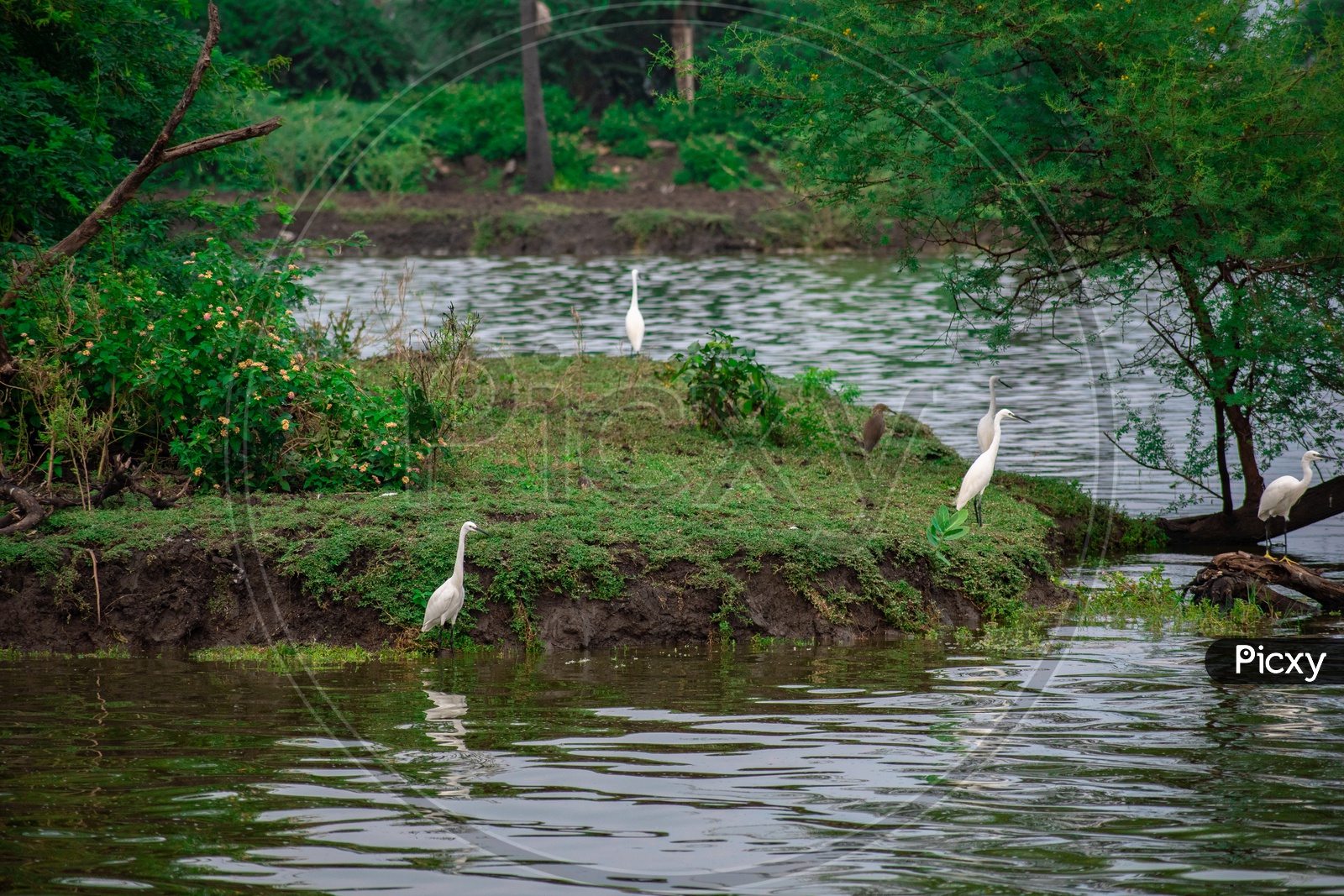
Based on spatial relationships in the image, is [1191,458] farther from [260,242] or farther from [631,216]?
[631,216]

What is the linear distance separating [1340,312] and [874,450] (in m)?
4.54

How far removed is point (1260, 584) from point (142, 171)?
9.17m

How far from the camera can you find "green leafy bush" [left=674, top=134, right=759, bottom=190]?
4978 cm

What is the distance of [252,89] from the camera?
14477 mm

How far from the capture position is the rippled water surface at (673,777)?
5.68m

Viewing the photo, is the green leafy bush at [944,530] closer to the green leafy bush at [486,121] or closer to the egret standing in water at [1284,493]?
the egret standing in water at [1284,493]

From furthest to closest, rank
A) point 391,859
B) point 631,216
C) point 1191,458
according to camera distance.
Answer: point 631,216 → point 1191,458 → point 391,859

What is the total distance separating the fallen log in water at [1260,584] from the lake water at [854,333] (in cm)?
133

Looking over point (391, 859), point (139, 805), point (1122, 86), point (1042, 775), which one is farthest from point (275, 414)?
point (1122, 86)

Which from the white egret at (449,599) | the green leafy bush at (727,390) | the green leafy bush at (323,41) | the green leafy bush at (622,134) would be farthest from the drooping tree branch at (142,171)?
the green leafy bush at (323,41)

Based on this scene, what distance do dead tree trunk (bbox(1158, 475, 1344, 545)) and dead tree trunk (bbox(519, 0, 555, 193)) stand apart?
3416cm

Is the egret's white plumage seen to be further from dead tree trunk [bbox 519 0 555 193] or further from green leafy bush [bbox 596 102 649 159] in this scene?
green leafy bush [bbox 596 102 649 159]

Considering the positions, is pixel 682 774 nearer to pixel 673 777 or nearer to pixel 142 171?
pixel 673 777

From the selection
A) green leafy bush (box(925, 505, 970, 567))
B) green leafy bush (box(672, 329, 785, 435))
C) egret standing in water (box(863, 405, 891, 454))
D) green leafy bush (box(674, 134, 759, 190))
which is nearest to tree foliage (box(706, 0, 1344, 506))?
egret standing in water (box(863, 405, 891, 454))
